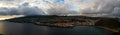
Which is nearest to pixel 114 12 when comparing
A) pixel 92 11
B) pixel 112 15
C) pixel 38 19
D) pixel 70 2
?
pixel 112 15

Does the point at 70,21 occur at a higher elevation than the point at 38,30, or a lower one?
higher

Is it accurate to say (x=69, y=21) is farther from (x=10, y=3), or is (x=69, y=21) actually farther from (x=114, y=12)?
(x=10, y=3)

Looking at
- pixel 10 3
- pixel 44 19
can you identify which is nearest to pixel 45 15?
pixel 44 19

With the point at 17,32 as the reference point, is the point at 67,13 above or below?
above

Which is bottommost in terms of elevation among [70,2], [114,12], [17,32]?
[17,32]
